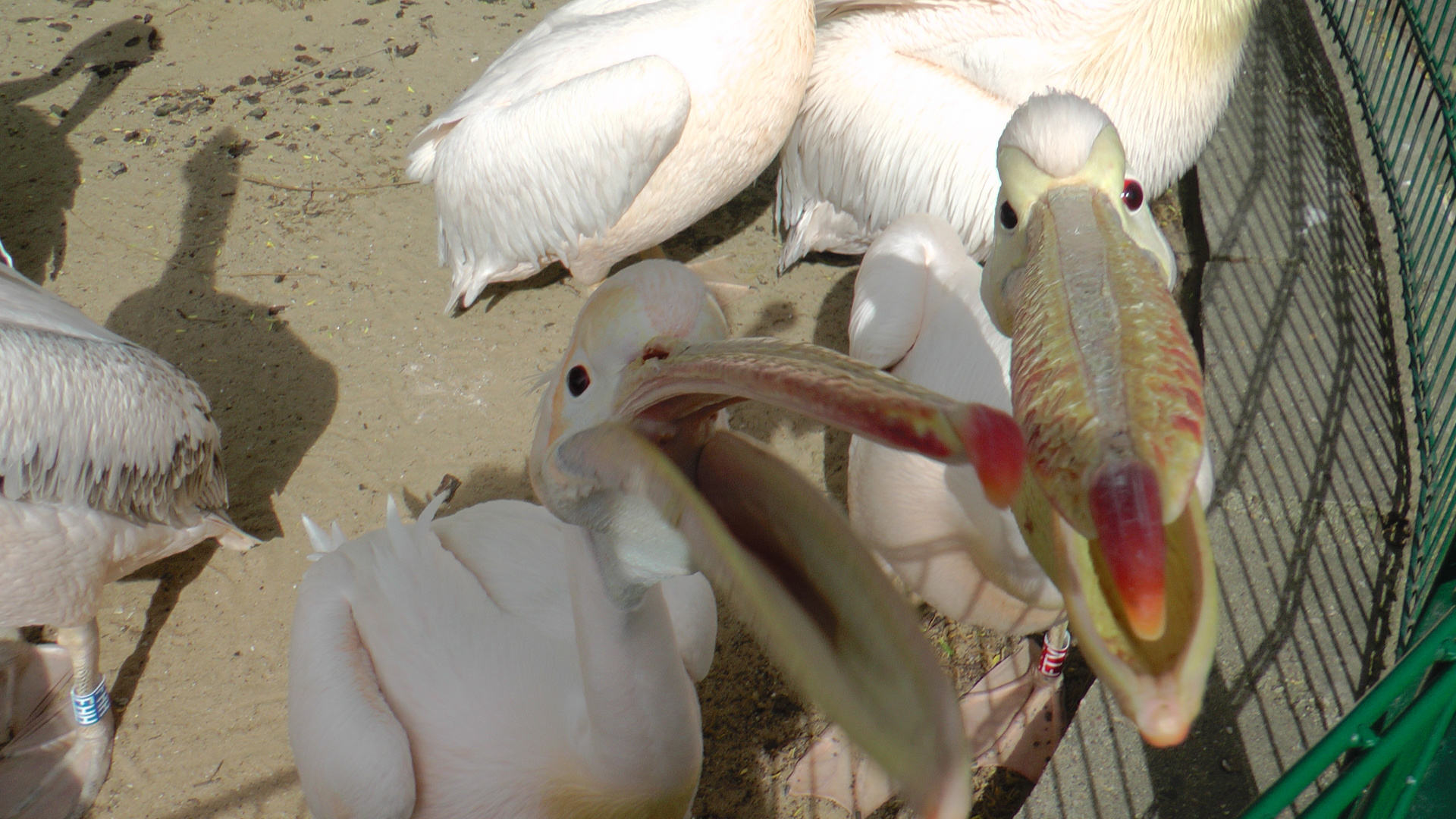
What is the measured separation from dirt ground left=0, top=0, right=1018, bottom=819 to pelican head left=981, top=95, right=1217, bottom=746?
1.71 m

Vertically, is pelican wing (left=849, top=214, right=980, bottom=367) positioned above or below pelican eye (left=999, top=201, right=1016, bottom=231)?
below

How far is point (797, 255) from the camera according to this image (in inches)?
131

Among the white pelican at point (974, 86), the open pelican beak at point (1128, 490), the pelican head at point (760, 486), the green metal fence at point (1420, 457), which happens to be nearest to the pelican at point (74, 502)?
the pelican head at point (760, 486)

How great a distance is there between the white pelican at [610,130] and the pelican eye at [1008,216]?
1.47 meters

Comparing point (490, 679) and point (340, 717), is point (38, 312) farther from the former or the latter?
point (490, 679)

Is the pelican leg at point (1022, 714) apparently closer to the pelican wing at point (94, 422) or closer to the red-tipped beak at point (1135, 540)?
the red-tipped beak at point (1135, 540)

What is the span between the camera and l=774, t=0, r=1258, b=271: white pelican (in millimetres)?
2375

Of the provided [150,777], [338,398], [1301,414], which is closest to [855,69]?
[1301,414]

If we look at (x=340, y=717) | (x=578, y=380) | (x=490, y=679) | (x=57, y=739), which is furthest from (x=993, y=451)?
(x=57, y=739)

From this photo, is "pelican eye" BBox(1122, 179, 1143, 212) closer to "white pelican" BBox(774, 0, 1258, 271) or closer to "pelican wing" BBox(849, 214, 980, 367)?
"pelican wing" BBox(849, 214, 980, 367)

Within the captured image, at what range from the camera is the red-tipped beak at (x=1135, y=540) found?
0.60m

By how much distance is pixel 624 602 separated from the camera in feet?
3.85

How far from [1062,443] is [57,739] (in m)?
2.78

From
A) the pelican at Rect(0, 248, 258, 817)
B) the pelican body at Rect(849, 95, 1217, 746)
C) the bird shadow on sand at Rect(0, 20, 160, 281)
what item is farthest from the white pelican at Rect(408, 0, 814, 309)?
the bird shadow on sand at Rect(0, 20, 160, 281)
